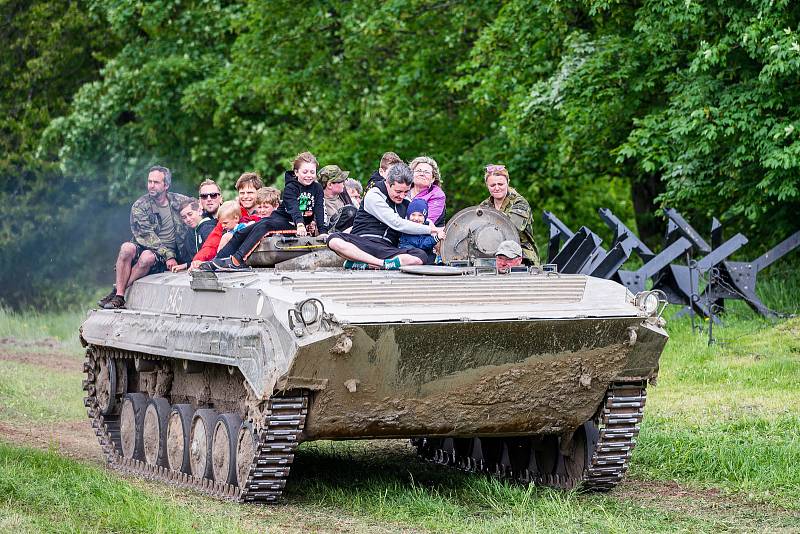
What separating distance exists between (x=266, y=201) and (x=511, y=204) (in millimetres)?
1923

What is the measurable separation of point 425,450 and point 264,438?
3.44 m

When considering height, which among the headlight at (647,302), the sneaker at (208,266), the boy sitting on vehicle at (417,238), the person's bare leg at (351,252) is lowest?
the headlight at (647,302)

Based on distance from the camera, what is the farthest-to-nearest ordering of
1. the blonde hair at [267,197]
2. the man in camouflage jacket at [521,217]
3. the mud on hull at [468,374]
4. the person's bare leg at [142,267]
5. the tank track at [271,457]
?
1. the person's bare leg at [142,267]
2. the blonde hair at [267,197]
3. the man in camouflage jacket at [521,217]
4. the tank track at [271,457]
5. the mud on hull at [468,374]

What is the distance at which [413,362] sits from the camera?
28.3ft

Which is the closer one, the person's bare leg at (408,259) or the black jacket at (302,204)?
the person's bare leg at (408,259)

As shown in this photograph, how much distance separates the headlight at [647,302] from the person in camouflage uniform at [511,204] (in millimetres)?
1956

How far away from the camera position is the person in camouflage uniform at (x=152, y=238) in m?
12.0

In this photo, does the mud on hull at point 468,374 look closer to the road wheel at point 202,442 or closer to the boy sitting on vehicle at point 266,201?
the road wheel at point 202,442

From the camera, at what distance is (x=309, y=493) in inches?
384

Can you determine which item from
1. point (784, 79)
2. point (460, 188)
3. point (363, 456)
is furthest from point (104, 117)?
point (363, 456)

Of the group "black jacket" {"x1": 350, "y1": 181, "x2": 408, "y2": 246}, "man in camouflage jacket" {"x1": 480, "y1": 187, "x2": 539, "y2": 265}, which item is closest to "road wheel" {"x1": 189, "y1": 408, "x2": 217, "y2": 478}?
"black jacket" {"x1": 350, "y1": 181, "x2": 408, "y2": 246}

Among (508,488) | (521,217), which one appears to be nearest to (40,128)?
(521,217)

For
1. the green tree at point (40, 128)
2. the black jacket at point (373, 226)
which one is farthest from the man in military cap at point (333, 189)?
the green tree at point (40, 128)

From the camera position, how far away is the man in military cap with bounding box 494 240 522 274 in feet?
32.6
